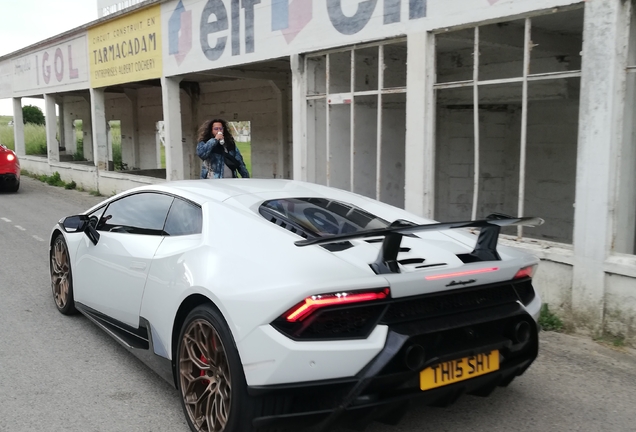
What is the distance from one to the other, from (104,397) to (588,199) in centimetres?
417

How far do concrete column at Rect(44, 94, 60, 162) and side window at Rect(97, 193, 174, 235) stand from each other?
15985mm

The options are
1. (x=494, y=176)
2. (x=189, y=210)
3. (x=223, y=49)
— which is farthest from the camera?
(x=494, y=176)

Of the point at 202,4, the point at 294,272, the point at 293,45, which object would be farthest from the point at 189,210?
the point at 202,4

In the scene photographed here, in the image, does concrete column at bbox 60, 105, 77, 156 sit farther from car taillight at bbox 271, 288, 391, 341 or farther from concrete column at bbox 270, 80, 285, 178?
car taillight at bbox 271, 288, 391, 341

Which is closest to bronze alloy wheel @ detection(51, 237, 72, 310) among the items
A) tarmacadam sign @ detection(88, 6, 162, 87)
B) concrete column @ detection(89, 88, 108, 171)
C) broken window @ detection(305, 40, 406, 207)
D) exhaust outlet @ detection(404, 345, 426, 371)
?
exhaust outlet @ detection(404, 345, 426, 371)

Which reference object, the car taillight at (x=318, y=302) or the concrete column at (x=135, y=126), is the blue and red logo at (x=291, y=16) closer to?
the car taillight at (x=318, y=302)

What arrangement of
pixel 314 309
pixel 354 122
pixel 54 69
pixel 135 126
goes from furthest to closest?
pixel 135 126 < pixel 54 69 < pixel 354 122 < pixel 314 309

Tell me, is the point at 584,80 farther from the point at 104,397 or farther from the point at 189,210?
the point at 104,397

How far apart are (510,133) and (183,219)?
8.74m

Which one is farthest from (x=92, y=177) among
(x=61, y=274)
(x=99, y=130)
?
(x=61, y=274)

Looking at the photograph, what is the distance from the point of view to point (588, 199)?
5.10 meters

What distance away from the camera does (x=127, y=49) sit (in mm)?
13852

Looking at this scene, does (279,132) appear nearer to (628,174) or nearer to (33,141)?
(628,174)

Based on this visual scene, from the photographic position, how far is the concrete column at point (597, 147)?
4887mm
